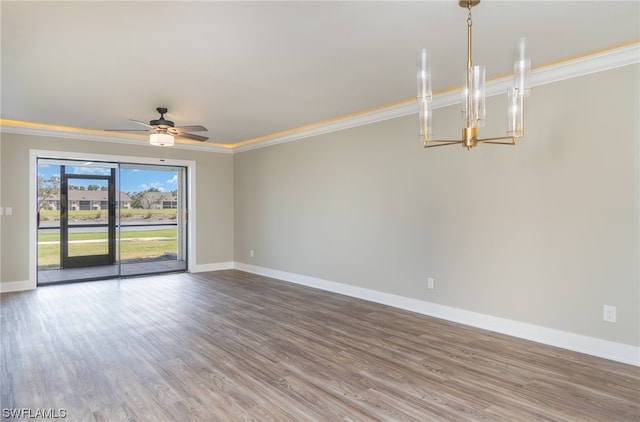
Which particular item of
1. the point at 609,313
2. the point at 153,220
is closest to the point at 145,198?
the point at 153,220

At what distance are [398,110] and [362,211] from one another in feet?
4.93

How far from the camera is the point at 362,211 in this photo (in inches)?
213

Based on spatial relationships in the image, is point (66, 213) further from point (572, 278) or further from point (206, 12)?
point (572, 278)

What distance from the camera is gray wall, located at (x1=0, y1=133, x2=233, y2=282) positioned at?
5.80 meters

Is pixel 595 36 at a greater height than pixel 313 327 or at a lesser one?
greater

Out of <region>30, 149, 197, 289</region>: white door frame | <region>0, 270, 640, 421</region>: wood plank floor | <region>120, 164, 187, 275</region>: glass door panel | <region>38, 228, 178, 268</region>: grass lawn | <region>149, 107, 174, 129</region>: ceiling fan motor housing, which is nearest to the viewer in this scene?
<region>0, 270, 640, 421</region>: wood plank floor

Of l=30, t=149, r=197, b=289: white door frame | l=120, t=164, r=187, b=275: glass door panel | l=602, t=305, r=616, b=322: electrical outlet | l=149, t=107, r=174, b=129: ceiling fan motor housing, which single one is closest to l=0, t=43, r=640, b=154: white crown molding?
l=30, t=149, r=197, b=289: white door frame

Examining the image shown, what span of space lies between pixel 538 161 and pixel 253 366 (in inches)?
129

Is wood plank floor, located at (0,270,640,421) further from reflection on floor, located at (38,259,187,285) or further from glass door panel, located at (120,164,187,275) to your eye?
glass door panel, located at (120,164,187,275)

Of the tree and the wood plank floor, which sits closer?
the wood plank floor

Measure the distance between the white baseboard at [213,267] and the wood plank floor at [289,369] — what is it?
2.70 meters

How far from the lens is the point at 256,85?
3.97 meters

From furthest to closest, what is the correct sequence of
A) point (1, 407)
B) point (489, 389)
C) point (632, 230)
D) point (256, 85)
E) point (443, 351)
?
point (256, 85)
point (443, 351)
point (632, 230)
point (489, 389)
point (1, 407)

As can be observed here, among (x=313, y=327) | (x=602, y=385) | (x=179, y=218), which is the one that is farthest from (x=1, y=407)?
(x=179, y=218)
